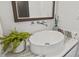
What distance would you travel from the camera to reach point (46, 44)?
4.19ft

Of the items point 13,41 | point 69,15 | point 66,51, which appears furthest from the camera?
point 69,15

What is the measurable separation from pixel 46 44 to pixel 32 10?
1.31 feet

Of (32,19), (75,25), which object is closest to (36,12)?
(32,19)

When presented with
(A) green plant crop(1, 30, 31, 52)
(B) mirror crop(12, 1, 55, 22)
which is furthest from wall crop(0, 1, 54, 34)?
(A) green plant crop(1, 30, 31, 52)

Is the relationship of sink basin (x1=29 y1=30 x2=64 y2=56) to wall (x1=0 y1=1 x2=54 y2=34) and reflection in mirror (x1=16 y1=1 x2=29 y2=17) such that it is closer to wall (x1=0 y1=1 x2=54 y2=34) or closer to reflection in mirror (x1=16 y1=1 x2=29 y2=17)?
wall (x1=0 y1=1 x2=54 y2=34)

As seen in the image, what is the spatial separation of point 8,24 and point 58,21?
576 mm

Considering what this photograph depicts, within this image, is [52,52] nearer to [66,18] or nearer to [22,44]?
[22,44]

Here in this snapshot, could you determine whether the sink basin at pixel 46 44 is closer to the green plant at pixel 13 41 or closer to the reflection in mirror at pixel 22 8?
the green plant at pixel 13 41

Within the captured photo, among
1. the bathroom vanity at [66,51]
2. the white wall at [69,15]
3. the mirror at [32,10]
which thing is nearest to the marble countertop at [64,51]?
the bathroom vanity at [66,51]

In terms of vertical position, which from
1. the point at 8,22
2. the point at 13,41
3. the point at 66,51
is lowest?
the point at 66,51

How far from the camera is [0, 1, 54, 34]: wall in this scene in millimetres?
1301

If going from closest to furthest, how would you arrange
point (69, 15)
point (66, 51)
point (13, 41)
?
point (13, 41)
point (66, 51)
point (69, 15)

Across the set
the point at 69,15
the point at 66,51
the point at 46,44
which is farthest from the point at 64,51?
the point at 69,15

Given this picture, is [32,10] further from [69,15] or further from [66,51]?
[66,51]
